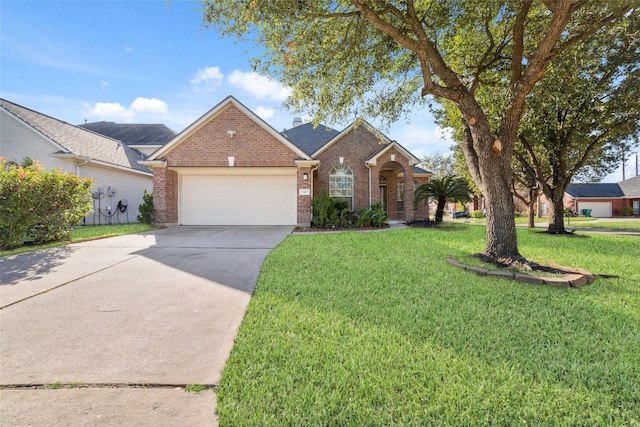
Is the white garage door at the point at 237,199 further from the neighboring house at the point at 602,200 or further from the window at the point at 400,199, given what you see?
the neighboring house at the point at 602,200

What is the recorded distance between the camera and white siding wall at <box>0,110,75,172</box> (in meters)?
12.8

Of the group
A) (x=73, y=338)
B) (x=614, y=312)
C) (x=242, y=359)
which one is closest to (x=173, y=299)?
(x=73, y=338)

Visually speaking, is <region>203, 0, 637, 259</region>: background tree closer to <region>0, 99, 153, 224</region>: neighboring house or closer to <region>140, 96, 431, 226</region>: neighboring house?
<region>140, 96, 431, 226</region>: neighboring house

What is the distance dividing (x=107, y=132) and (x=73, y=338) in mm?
26830

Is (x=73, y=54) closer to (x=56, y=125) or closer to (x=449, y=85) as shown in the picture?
(x=56, y=125)

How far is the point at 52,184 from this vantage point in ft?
25.4

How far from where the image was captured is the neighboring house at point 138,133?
21.0m

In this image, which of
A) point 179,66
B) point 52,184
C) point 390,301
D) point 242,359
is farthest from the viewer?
point 179,66

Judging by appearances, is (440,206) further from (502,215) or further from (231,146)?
(231,146)

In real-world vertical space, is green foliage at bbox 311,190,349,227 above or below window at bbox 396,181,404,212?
below

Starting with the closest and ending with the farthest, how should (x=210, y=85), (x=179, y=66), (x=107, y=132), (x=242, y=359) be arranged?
(x=242, y=359) → (x=179, y=66) → (x=210, y=85) → (x=107, y=132)

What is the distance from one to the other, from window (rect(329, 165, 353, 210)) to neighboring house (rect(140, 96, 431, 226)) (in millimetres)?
55

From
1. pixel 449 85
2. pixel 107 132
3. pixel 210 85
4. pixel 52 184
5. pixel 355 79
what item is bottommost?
pixel 52 184

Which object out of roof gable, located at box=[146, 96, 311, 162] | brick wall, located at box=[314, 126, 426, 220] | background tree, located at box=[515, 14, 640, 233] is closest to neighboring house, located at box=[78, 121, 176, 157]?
roof gable, located at box=[146, 96, 311, 162]
